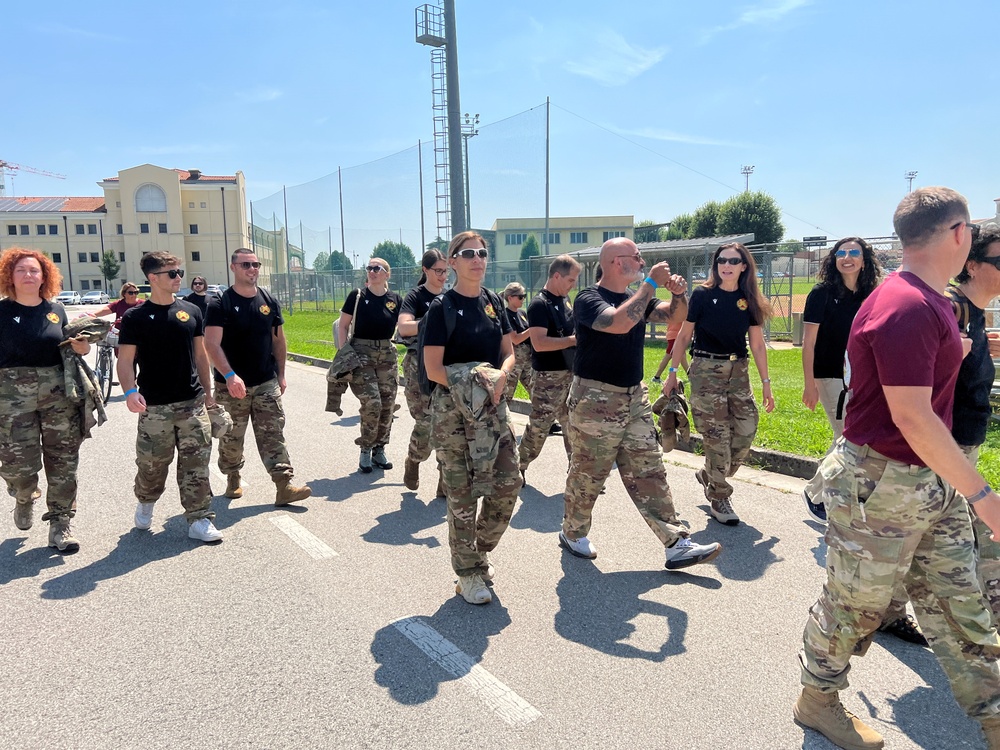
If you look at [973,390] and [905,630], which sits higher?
[973,390]

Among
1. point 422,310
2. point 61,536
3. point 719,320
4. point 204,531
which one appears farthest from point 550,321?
point 61,536

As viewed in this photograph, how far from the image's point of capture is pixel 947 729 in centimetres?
265

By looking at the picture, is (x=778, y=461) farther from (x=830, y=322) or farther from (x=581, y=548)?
(x=581, y=548)

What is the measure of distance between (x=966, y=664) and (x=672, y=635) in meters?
1.31

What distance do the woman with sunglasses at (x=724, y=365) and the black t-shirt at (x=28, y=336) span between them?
4.34 meters

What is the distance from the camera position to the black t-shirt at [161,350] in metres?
4.71

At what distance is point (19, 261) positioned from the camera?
15.1ft

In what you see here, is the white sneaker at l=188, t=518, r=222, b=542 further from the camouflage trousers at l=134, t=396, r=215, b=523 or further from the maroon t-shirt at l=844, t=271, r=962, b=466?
the maroon t-shirt at l=844, t=271, r=962, b=466

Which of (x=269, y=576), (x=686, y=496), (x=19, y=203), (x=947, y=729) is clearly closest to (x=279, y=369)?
(x=269, y=576)

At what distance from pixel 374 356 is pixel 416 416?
83 cm

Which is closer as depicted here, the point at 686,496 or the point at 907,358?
the point at 907,358

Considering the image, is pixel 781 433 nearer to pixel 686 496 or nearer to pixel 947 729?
pixel 686 496

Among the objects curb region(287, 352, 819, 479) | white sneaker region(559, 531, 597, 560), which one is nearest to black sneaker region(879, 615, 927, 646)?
white sneaker region(559, 531, 597, 560)

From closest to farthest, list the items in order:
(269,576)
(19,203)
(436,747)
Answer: (436,747) → (269,576) → (19,203)
